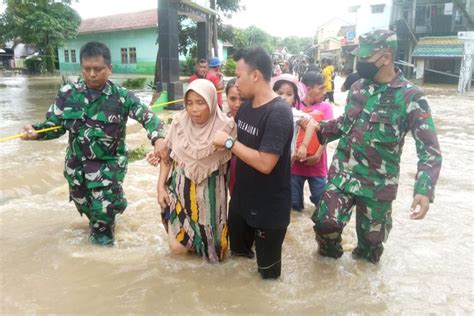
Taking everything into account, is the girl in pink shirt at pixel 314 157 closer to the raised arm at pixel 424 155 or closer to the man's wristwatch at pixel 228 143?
the raised arm at pixel 424 155

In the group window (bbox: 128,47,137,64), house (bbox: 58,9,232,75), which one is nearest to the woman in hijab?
house (bbox: 58,9,232,75)

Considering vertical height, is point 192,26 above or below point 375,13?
below

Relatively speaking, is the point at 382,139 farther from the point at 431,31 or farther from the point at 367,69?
the point at 431,31

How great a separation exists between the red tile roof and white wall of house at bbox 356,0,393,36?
667 inches

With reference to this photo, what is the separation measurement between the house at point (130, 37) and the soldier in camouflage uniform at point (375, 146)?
29.9 meters

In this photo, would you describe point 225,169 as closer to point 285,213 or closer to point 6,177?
point 285,213

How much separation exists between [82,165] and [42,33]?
3293 centimetres

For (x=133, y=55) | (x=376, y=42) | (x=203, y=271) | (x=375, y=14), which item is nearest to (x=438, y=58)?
(x=375, y=14)

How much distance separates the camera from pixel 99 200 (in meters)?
3.41

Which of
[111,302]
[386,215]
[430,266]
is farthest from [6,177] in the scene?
[430,266]

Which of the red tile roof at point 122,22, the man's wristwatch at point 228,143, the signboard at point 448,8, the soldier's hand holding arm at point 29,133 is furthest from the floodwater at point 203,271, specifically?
the signboard at point 448,8

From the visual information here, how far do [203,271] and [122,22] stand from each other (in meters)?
35.0

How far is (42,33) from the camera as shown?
104 ft

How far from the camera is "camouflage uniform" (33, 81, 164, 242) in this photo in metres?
3.28
